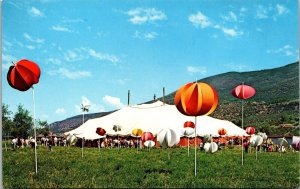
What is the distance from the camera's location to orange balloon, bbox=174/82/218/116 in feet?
33.8

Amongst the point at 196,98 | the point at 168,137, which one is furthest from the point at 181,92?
the point at 168,137

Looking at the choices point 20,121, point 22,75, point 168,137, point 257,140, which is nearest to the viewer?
point 22,75

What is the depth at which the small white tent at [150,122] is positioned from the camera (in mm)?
40375

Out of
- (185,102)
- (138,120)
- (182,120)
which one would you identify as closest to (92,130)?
(138,120)

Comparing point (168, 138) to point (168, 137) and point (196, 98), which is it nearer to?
point (168, 137)

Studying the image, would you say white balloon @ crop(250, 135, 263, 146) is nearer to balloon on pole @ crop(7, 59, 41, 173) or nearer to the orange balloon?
the orange balloon

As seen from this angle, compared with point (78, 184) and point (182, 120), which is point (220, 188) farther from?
point (182, 120)

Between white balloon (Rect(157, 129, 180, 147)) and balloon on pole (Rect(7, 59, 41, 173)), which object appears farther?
white balloon (Rect(157, 129, 180, 147))

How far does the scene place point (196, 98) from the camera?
10.3 metres

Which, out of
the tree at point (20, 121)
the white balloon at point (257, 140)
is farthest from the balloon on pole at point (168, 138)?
the tree at point (20, 121)

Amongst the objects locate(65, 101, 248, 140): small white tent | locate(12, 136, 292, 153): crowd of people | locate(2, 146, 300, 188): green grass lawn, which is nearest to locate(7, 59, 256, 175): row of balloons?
locate(2, 146, 300, 188): green grass lawn

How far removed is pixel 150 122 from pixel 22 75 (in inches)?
1205

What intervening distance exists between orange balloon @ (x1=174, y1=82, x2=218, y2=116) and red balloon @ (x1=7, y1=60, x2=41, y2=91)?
3.72m

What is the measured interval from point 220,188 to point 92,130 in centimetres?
3331
